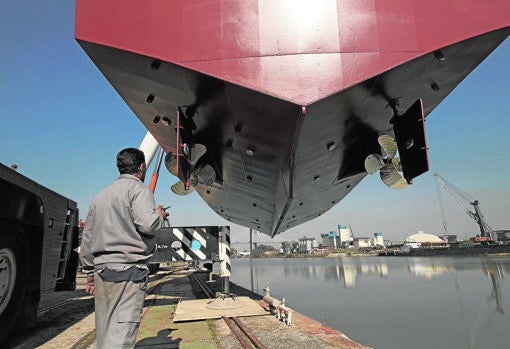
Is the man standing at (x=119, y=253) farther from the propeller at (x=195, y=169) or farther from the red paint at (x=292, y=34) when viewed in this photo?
the propeller at (x=195, y=169)

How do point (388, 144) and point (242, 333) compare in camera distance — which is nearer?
point (242, 333)

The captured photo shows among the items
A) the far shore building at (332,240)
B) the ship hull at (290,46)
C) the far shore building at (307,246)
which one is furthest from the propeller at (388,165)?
the far shore building at (332,240)

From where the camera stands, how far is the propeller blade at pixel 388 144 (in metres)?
5.47

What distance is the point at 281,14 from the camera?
12.8 ft

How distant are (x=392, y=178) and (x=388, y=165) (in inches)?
10.4

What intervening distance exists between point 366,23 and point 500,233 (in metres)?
110

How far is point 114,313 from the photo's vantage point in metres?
2.00

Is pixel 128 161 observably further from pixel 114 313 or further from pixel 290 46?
pixel 290 46

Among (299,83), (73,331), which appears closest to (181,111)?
(299,83)

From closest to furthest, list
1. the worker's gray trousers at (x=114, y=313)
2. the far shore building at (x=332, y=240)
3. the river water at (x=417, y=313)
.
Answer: the worker's gray trousers at (x=114, y=313)
the river water at (x=417, y=313)
the far shore building at (x=332, y=240)

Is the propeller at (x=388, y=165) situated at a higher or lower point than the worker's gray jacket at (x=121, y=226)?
higher

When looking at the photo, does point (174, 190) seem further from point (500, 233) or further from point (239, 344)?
point (500, 233)

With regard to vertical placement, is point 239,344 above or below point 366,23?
below

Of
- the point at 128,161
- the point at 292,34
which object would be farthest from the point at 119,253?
the point at 292,34
